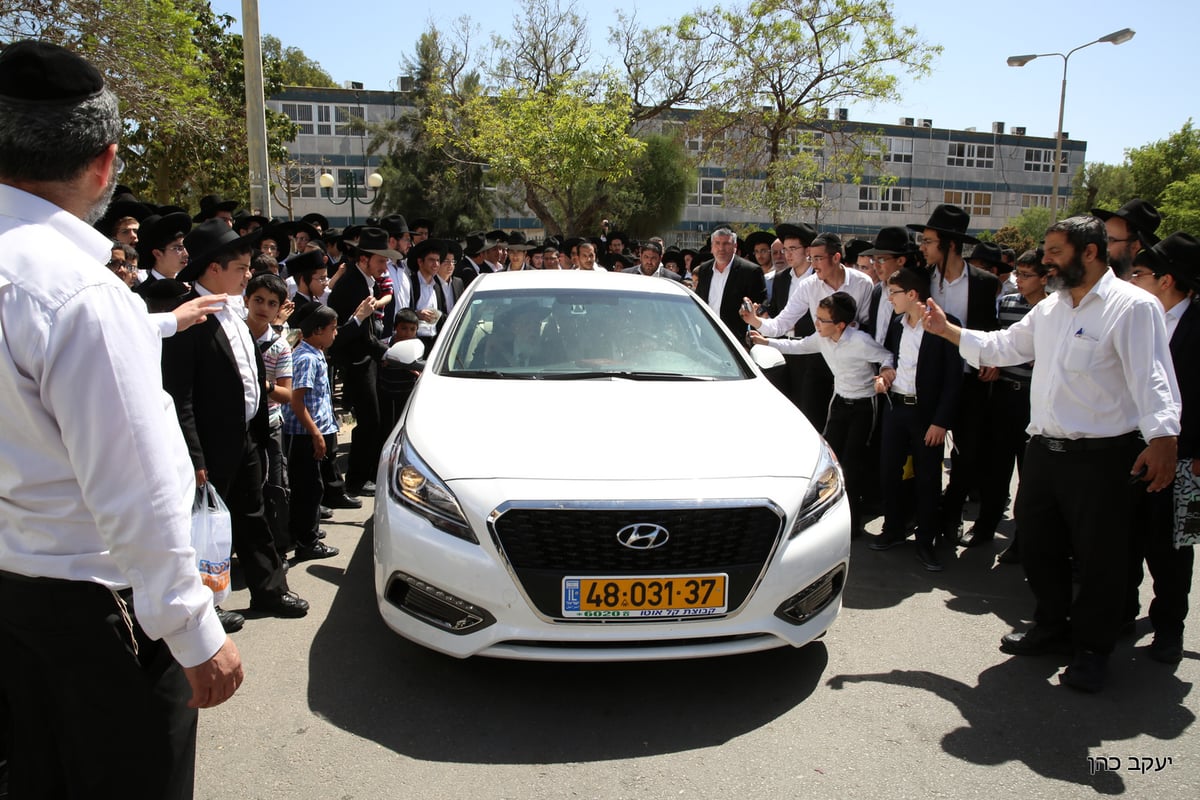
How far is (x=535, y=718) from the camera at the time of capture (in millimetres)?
3174

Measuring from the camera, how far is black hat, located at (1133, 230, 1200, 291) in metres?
4.03

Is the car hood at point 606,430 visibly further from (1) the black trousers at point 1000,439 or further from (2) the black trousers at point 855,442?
(1) the black trousers at point 1000,439

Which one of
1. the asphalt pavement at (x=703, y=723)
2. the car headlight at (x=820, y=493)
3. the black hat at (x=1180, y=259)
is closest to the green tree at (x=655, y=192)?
the black hat at (x=1180, y=259)

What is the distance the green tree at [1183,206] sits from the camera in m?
44.1

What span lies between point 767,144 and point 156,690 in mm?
23821

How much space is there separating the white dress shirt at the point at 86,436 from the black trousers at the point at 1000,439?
514 cm

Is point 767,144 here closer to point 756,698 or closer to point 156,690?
point 756,698

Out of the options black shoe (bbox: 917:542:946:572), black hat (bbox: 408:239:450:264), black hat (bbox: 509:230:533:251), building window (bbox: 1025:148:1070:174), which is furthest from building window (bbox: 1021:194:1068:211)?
black shoe (bbox: 917:542:946:572)

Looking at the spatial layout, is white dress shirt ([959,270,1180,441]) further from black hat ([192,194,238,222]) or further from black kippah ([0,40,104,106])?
black hat ([192,194,238,222])

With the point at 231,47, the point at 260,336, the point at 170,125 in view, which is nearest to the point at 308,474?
the point at 260,336

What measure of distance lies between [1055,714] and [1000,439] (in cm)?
259

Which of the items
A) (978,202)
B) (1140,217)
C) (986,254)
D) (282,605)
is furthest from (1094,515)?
(978,202)

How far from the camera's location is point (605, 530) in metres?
3.04

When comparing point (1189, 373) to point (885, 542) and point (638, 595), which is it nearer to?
point (885, 542)
